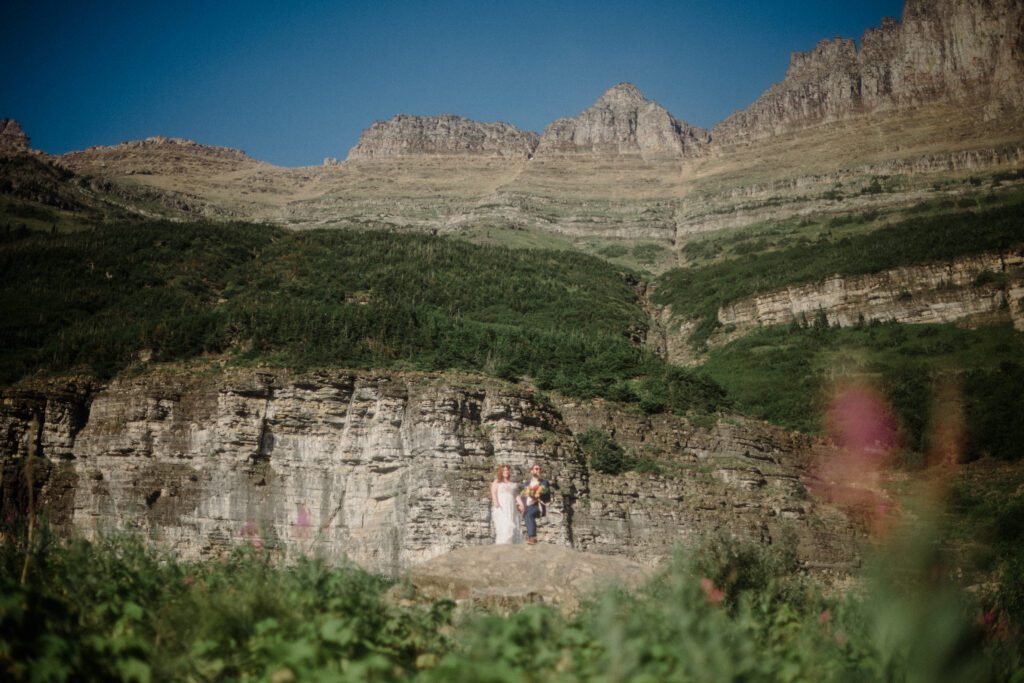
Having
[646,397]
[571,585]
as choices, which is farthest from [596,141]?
[571,585]

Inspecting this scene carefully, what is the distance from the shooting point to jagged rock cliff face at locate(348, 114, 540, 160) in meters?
188

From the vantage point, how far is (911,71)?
146625 mm

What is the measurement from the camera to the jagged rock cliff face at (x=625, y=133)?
16862 cm

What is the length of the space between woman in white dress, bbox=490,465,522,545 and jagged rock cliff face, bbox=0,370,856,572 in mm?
8758

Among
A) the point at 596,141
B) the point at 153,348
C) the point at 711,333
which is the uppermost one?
the point at 596,141

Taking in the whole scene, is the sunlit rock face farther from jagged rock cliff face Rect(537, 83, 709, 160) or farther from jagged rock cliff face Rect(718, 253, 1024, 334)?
jagged rock cliff face Rect(537, 83, 709, 160)

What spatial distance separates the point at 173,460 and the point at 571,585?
74.3ft

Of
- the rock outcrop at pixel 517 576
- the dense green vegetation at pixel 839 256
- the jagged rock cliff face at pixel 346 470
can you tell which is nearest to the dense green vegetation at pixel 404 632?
the rock outcrop at pixel 517 576

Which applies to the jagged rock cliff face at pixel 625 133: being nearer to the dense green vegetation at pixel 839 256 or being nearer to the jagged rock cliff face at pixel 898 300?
the dense green vegetation at pixel 839 256

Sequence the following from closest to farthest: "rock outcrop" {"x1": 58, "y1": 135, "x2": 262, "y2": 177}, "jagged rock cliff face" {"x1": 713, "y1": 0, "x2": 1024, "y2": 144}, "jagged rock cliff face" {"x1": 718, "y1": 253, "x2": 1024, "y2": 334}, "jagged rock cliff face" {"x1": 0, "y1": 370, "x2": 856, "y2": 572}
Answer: "jagged rock cliff face" {"x1": 0, "y1": 370, "x2": 856, "y2": 572}, "jagged rock cliff face" {"x1": 718, "y1": 253, "x2": 1024, "y2": 334}, "jagged rock cliff face" {"x1": 713, "y1": 0, "x2": 1024, "y2": 144}, "rock outcrop" {"x1": 58, "y1": 135, "x2": 262, "y2": 177}

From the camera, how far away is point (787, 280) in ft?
212

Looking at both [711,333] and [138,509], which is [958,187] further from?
[138,509]

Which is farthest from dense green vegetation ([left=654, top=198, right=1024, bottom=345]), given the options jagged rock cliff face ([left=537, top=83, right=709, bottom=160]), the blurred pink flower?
jagged rock cliff face ([left=537, top=83, right=709, bottom=160])

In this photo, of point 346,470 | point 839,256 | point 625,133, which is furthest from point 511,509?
point 625,133
